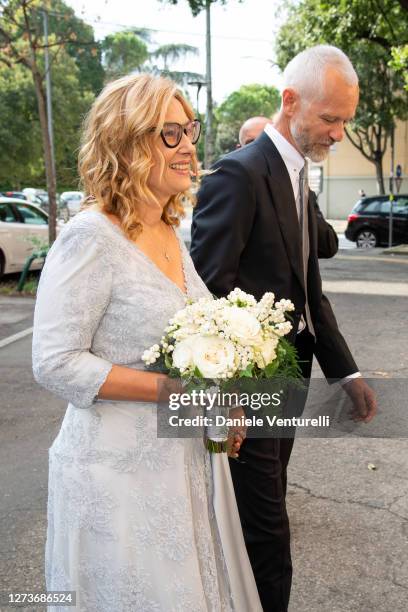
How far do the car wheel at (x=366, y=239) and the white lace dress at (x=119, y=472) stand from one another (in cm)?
2055

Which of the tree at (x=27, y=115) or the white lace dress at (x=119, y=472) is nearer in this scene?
the white lace dress at (x=119, y=472)

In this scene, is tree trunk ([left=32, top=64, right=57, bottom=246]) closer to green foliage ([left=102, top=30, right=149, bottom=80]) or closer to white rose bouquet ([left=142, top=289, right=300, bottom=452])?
white rose bouquet ([left=142, top=289, right=300, bottom=452])

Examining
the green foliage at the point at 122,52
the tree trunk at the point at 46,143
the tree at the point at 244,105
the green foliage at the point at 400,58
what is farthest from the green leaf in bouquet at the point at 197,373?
the tree at the point at 244,105

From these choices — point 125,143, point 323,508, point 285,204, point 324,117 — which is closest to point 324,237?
point 285,204

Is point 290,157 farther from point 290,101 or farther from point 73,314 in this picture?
point 73,314

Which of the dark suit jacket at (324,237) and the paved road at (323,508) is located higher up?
the dark suit jacket at (324,237)

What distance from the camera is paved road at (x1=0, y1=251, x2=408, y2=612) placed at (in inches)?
125

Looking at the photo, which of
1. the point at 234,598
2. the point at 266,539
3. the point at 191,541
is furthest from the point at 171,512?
the point at 266,539

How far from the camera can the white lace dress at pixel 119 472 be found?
188cm

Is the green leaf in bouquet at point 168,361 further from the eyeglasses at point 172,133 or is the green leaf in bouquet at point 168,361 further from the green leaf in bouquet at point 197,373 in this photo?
the eyeglasses at point 172,133

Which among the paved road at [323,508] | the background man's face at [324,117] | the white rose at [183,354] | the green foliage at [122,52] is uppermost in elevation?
the green foliage at [122,52]

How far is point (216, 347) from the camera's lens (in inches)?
72.9

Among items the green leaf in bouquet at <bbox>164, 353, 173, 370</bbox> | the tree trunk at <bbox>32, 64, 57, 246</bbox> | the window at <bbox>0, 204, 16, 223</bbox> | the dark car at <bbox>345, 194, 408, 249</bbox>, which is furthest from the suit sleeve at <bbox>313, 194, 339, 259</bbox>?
the dark car at <bbox>345, 194, 408, 249</bbox>

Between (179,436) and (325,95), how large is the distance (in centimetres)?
141
